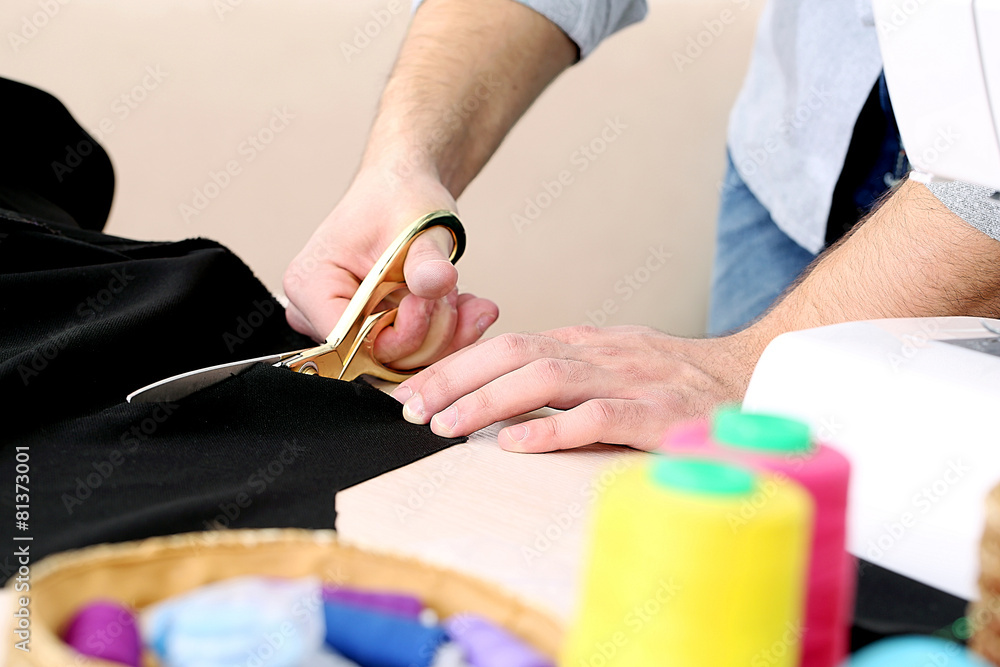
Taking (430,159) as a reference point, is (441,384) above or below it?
below

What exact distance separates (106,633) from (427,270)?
502mm

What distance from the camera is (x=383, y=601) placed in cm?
31

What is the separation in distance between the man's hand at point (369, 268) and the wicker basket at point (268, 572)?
477 millimetres

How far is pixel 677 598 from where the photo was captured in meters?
0.23

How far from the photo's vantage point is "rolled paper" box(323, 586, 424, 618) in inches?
12.0

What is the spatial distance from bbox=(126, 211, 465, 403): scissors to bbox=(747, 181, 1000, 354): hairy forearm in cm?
32

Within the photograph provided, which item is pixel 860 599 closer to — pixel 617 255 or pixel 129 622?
pixel 129 622

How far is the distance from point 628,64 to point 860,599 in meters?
1.70

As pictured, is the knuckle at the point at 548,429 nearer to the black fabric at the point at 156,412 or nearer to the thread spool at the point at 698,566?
the black fabric at the point at 156,412

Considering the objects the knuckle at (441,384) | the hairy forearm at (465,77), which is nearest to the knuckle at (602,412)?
the knuckle at (441,384)

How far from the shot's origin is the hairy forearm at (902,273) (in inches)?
28.4

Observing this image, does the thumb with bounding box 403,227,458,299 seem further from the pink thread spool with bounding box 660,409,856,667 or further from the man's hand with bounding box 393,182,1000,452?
the pink thread spool with bounding box 660,409,856,667

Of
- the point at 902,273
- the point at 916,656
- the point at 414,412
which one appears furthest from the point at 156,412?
the point at 902,273

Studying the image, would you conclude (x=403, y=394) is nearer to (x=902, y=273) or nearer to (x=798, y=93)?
(x=902, y=273)
